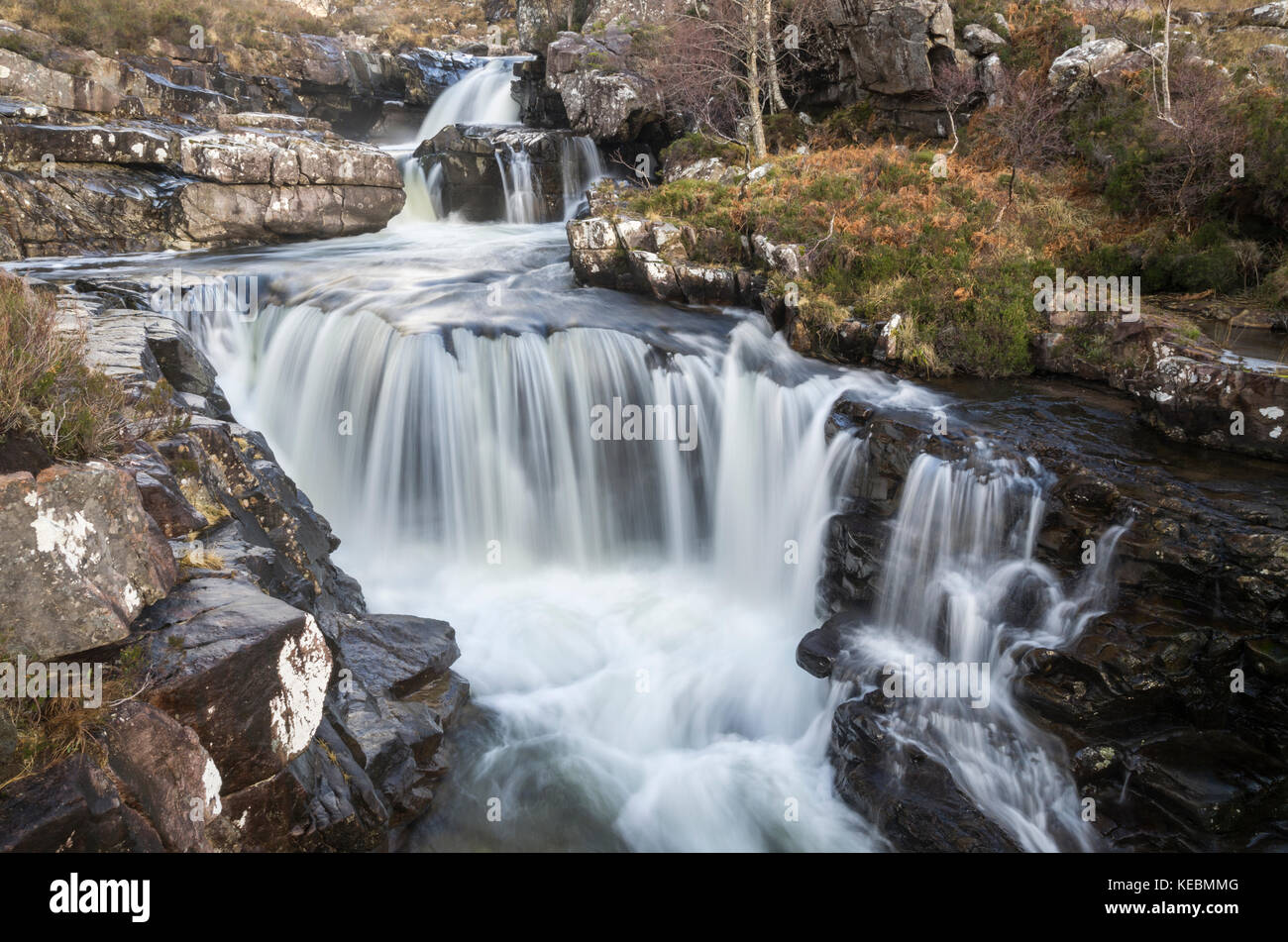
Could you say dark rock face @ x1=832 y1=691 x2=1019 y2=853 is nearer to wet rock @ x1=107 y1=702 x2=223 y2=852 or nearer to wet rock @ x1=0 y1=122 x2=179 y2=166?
wet rock @ x1=107 y1=702 x2=223 y2=852

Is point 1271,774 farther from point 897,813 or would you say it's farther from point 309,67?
point 309,67

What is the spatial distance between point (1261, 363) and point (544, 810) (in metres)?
11.1

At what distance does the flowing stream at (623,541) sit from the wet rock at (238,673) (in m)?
2.40

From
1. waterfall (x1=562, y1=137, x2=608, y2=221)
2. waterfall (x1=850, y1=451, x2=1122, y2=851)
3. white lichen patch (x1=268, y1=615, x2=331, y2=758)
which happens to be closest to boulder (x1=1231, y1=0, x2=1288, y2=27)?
waterfall (x1=562, y1=137, x2=608, y2=221)

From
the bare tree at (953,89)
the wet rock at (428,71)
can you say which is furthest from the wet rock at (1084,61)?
the wet rock at (428,71)

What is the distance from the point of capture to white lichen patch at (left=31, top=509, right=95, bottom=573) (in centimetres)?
452

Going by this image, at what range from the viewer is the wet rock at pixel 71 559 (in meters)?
4.39

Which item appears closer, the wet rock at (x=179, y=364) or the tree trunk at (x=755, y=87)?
the wet rock at (x=179, y=364)

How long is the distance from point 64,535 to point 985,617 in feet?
28.8

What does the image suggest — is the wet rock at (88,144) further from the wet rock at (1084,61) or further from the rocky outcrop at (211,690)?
the wet rock at (1084,61)

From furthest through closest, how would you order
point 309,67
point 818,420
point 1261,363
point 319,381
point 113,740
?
point 309,67 → point 319,381 → point 818,420 → point 1261,363 → point 113,740

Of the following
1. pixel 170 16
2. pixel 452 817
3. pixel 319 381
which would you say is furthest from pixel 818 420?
pixel 170 16

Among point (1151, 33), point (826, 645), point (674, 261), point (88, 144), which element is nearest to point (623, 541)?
point (826, 645)

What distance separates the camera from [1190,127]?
45.8 ft
